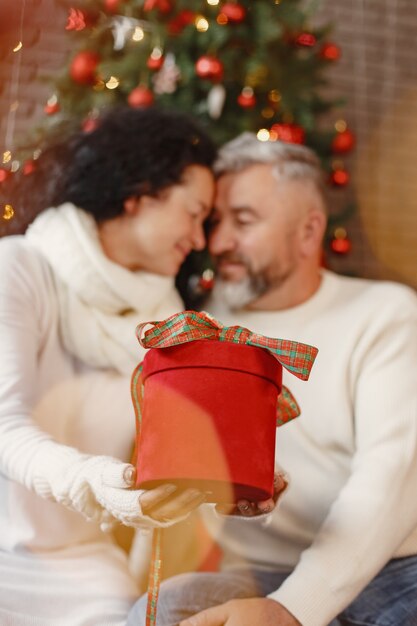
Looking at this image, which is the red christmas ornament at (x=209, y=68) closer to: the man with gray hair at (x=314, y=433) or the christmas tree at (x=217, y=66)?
the christmas tree at (x=217, y=66)

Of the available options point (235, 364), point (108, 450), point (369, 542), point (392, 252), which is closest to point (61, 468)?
point (108, 450)

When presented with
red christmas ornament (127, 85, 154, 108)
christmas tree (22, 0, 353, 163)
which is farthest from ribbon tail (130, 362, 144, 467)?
red christmas ornament (127, 85, 154, 108)

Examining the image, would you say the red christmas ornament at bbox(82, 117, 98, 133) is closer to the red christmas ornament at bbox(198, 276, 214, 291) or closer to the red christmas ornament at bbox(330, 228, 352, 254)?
the red christmas ornament at bbox(198, 276, 214, 291)

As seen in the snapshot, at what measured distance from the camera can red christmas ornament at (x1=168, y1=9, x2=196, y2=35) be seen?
1.16m

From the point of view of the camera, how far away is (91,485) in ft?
2.26

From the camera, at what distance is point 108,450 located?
80 centimetres

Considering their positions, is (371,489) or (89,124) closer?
(371,489)

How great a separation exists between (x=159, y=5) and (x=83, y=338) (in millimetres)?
561

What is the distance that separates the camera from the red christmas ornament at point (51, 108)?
0.91m

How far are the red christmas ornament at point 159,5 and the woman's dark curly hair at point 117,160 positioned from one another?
23 centimetres

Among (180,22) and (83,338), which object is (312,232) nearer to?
(83,338)

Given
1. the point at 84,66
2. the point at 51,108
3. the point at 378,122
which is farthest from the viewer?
the point at 378,122

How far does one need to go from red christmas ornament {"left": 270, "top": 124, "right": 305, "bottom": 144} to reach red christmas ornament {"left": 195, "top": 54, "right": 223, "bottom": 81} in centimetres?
12

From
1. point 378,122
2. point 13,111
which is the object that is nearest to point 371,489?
point 13,111
